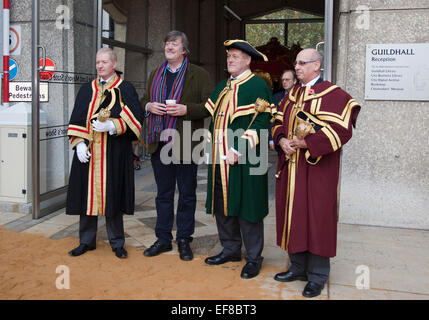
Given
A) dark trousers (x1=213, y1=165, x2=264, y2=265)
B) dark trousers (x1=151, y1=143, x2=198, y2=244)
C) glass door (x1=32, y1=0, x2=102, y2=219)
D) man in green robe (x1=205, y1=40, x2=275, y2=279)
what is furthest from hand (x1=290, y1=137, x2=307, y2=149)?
glass door (x1=32, y1=0, x2=102, y2=219)

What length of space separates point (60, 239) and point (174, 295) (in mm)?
1694

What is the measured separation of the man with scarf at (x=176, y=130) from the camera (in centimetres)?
407

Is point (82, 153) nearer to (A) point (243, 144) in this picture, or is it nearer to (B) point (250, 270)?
(A) point (243, 144)

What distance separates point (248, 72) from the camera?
379cm

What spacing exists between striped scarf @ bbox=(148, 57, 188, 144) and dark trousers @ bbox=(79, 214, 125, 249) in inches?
28.6

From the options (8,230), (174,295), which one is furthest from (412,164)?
(8,230)

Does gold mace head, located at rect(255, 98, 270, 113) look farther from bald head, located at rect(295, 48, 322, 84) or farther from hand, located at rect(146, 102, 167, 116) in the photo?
hand, located at rect(146, 102, 167, 116)

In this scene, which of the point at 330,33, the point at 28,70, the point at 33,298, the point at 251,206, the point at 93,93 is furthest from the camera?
the point at 28,70

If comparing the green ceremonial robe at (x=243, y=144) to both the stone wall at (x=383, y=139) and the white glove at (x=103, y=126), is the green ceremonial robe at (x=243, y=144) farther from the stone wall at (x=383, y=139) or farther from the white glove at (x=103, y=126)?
the stone wall at (x=383, y=139)

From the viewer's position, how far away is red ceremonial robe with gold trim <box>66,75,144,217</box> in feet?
13.4

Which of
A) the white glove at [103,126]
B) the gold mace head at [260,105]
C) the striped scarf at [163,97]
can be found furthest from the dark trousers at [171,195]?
the gold mace head at [260,105]

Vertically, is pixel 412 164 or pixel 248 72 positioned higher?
pixel 248 72

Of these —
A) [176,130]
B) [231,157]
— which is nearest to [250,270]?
[231,157]
